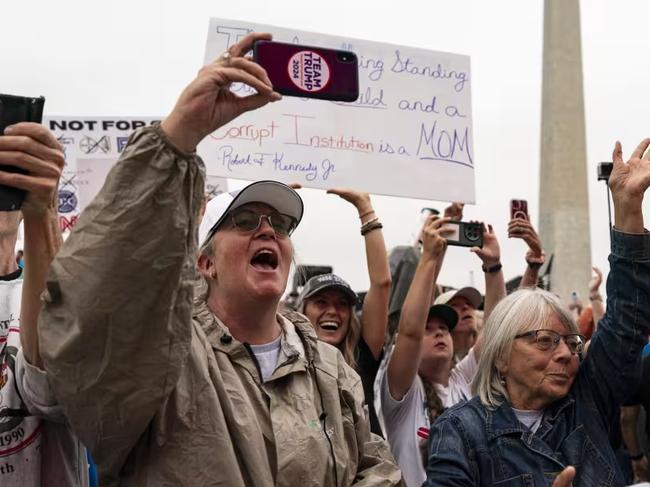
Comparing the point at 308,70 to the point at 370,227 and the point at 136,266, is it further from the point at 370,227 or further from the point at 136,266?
the point at 370,227

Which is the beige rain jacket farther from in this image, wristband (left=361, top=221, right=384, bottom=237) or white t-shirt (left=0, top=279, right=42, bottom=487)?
wristband (left=361, top=221, right=384, bottom=237)

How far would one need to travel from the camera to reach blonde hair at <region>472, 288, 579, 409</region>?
338 cm

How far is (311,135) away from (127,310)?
3.12 metres

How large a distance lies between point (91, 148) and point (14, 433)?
3565 millimetres

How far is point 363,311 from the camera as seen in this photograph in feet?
14.5

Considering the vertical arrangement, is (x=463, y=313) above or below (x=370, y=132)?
below

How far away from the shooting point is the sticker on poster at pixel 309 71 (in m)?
2.50

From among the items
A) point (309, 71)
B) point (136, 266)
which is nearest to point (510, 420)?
point (309, 71)

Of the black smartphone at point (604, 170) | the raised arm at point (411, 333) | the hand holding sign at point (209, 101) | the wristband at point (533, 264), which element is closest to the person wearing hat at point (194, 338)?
the hand holding sign at point (209, 101)

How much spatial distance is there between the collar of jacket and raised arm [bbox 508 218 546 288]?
1.78 meters

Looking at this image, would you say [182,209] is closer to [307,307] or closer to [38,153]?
[38,153]

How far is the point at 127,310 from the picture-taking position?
2123mm

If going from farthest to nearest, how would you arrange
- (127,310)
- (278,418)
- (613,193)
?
(613,193) → (278,418) → (127,310)

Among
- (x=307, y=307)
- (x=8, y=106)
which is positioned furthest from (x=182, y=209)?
(x=307, y=307)
